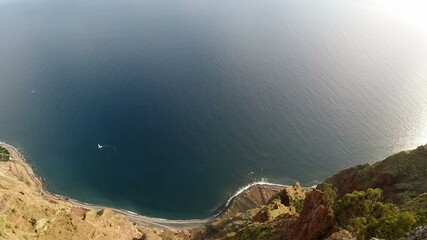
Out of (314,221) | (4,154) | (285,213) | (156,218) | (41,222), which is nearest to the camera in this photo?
(314,221)

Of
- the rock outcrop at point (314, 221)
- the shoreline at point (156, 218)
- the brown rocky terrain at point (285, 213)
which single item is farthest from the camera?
the shoreline at point (156, 218)

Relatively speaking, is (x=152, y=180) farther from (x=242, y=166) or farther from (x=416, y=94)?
(x=416, y=94)

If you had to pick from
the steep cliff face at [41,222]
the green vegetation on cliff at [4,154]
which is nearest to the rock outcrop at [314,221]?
the steep cliff face at [41,222]

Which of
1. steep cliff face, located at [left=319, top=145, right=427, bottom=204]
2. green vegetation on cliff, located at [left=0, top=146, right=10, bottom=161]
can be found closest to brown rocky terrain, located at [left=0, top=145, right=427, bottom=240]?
steep cliff face, located at [left=319, top=145, right=427, bottom=204]

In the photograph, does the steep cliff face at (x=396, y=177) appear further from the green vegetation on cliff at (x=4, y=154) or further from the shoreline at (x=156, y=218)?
the green vegetation on cliff at (x=4, y=154)

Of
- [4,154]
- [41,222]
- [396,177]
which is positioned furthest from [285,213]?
[4,154]

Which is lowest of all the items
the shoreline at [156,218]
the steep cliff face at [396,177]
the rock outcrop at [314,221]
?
the rock outcrop at [314,221]

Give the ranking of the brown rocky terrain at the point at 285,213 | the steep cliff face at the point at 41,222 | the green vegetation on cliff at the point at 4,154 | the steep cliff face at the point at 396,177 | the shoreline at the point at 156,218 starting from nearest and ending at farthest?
the brown rocky terrain at the point at 285,213 < the steep cliff face at the point at 41,222 < the steep cliff face at the point at 396,177 < the shoreline at the point at 156,218 < the green vegetation on cliff at the point at 4,154

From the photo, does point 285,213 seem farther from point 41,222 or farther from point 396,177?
point 41,222

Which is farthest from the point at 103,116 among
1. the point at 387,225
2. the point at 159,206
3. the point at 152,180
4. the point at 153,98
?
the point at 387,225
